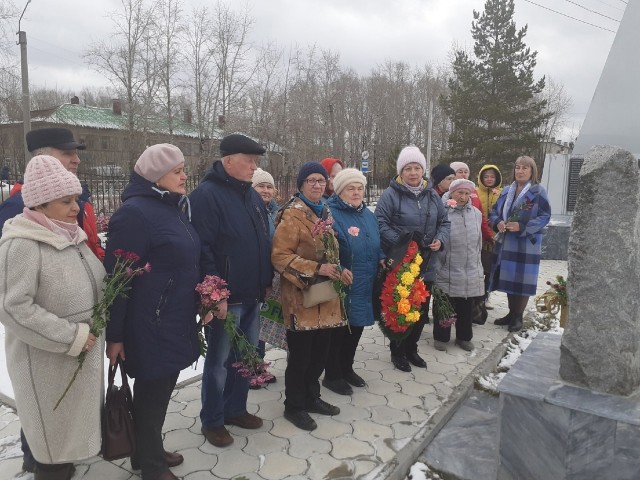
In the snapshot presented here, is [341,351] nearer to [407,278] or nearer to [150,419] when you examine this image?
[407,278]

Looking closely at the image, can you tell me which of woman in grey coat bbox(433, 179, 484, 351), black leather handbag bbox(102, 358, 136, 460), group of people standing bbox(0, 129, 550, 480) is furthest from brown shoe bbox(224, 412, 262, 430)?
woman in grey coat bbox(433, 179, 484, 351)

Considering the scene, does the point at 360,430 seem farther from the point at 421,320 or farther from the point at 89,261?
the point at 89,261

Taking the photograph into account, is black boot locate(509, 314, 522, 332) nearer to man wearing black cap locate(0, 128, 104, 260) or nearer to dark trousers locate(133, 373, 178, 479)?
dark trousers locate(133, 373, 178, 479)

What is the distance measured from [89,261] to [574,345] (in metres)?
2.53

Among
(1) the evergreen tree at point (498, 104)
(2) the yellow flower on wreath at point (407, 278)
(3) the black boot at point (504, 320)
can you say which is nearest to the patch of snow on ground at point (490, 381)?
(2) the yellow flower on wreath at point (407, 278)

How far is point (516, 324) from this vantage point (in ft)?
17.8

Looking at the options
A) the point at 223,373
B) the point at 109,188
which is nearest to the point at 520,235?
the point at 223,373

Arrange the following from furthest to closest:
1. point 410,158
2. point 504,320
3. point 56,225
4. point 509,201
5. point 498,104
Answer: point 498,104 < point 504,320 < point 509,201 < point 410,158 < point 56,225

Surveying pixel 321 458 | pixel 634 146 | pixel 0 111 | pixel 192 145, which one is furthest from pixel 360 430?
pixel 192 145

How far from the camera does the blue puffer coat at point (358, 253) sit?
3.43m

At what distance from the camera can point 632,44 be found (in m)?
8.73

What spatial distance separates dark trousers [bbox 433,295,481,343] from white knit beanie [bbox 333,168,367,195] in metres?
1.91

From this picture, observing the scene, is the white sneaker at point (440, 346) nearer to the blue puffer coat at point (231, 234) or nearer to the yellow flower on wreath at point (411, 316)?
the yellow flower on wreath at point (411, 316)

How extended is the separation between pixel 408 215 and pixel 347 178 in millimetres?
837
